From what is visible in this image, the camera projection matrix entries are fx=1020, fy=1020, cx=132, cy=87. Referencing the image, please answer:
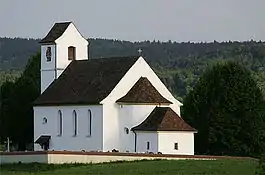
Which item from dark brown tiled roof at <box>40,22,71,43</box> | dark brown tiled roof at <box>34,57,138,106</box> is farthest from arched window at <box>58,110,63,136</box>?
dark brown tiled roof at <box>40,22,71,43</box>

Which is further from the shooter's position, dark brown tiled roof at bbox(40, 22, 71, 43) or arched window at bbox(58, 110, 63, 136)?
dark brown tiled roof at bbox(40, 22, 71, 43)

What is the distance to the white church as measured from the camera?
71875 mm

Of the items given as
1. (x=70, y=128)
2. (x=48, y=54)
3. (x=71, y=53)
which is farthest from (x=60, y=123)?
(x=48, y=54)

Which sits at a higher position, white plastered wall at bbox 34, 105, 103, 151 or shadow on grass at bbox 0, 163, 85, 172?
white plastered wall at bbox 34, 105, 103, 151

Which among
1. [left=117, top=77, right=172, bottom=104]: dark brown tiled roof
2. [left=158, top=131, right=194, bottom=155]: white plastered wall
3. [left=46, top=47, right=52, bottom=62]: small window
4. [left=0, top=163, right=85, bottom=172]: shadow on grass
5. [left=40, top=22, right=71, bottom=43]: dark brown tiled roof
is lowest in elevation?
[left=0, top=163, right=85, bottom=172]: shadow on grass

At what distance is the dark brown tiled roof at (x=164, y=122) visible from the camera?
7138 centimetres

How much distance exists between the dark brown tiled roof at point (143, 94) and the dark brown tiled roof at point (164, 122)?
4.39ft

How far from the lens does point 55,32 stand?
82.4 metres

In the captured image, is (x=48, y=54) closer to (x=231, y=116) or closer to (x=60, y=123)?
(x=60, y=123)

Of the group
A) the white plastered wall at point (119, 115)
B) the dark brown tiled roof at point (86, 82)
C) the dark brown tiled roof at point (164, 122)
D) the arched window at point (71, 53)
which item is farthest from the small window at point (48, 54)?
the dark brown tiled roof at point (164, 122)

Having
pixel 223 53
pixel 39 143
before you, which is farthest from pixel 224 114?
pixel 223 53

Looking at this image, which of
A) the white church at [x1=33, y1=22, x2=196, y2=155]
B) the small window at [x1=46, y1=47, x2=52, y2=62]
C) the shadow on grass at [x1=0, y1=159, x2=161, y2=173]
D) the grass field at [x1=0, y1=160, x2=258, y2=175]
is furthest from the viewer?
the small window at [x1=46, y1=47, x2=52, y2=62]

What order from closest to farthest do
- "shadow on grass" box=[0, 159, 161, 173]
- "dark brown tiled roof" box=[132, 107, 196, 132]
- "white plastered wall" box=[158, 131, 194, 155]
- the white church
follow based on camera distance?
"shadow on grass" box=[0, 159, 161, 173]
"white plastered wall" box=[158, 131, 194, 155]
"dark brown tiled roof" box=[132, 107, 196, 132]
the white church

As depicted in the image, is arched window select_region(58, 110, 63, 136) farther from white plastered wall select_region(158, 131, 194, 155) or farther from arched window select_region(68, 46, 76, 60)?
white plastered wall select_region(158, 131, 194, 155)
